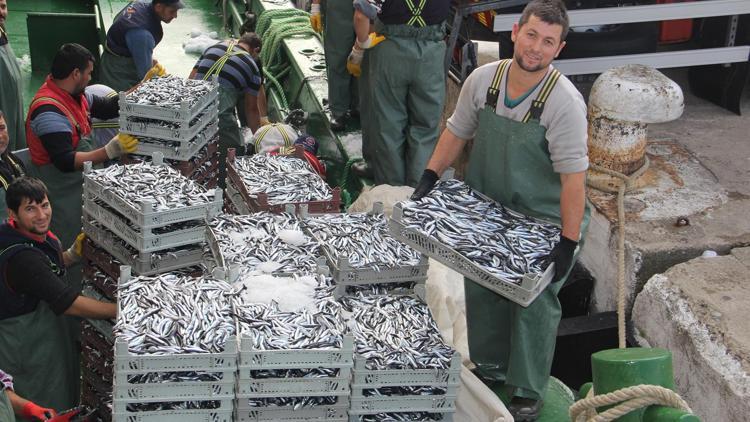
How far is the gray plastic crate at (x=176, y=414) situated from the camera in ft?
12.9

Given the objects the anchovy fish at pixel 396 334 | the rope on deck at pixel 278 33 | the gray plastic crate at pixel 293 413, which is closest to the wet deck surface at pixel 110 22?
the rope on deck at pixel 278 33

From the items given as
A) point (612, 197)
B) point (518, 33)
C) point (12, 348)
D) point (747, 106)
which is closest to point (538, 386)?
point (518, 33)

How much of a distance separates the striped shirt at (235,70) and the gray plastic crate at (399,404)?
4.71m

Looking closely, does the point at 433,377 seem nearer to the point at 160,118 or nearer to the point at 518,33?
the point at 518,33

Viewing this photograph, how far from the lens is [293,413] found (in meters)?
4.16

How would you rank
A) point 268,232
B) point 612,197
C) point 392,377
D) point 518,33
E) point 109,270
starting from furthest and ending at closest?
point 612,197, point 109,270, point 268,232, point 518,33, point 392,377

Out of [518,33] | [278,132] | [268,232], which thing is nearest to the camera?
[518,33]

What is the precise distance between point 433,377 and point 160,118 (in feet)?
10.6

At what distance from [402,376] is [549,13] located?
1.81 m

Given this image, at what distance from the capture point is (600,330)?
630 centimetres

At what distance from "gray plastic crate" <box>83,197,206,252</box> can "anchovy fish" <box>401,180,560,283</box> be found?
4.56 ft

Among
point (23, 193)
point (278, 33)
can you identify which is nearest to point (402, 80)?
point (23, 193)

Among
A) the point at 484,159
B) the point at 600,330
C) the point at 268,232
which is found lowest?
the point at 600,330

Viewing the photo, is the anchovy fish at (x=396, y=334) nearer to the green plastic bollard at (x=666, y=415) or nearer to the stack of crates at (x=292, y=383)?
the stack of crates at (x=292, y=383)
